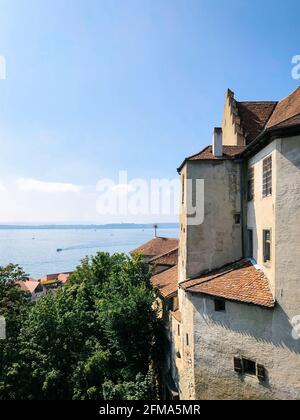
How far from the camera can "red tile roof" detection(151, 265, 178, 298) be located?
20753mm

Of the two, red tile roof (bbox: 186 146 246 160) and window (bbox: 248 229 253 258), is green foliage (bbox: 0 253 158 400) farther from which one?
red tile roof (bbox: 186 146 246 160)

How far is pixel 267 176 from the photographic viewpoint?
13953 mm

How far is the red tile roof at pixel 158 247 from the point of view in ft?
122

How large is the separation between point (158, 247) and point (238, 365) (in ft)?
81.7

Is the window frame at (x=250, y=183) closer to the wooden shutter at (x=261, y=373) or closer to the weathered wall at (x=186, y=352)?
the weathered wall at (x=186, y=352)

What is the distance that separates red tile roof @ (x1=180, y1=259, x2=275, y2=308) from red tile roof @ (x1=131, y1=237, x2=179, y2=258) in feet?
67.8

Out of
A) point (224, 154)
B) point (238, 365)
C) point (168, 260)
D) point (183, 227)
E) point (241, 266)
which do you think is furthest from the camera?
point (168, 260)

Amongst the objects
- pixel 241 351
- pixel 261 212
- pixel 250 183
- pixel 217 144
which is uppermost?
pixel 217 144

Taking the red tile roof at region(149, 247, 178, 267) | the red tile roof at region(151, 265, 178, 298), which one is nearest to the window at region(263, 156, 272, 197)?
the red tile roof at region(151, 265, 178, 298)

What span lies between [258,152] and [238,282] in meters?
6.47

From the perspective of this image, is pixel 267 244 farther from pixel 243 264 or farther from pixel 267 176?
pixel 267 176

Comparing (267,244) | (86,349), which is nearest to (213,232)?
(267,244)

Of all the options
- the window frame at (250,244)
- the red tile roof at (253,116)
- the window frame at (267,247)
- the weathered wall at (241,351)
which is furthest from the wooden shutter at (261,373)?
the red tile roof at (253,116)

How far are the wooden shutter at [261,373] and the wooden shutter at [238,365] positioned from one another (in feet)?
2.66
